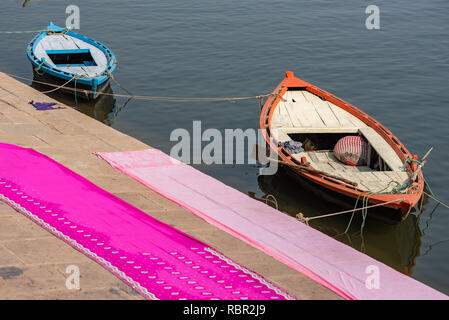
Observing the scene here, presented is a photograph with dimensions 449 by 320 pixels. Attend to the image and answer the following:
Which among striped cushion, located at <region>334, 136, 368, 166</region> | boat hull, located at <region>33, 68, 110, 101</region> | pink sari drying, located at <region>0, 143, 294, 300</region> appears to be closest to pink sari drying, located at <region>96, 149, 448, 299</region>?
pink sari drying, located at <region>0, 143, 294, 300</region>

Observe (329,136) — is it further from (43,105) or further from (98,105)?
(98,105)

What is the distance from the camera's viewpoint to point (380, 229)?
12.2 m

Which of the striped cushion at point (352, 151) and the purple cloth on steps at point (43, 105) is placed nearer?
the striped cushion at point (352, 151)

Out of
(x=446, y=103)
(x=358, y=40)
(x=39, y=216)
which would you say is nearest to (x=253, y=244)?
(x=39, y=216)

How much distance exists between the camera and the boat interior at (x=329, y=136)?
12.1 m

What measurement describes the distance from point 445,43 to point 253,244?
17833 mm

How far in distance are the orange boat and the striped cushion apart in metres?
0.11

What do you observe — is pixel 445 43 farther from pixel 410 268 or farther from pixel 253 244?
pixel 253 244

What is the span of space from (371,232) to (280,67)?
10625 millimetres

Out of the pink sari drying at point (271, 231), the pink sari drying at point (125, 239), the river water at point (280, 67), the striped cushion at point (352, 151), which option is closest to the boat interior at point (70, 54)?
the river water at point (280, 67)

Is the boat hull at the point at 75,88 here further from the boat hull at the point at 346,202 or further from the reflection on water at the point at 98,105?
the boat hull at the point at 346,202

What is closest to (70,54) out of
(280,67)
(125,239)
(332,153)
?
(280,67)

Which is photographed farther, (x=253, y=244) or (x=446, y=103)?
(x=446, y=103)

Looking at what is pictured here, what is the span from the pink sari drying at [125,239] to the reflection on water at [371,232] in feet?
14.5
